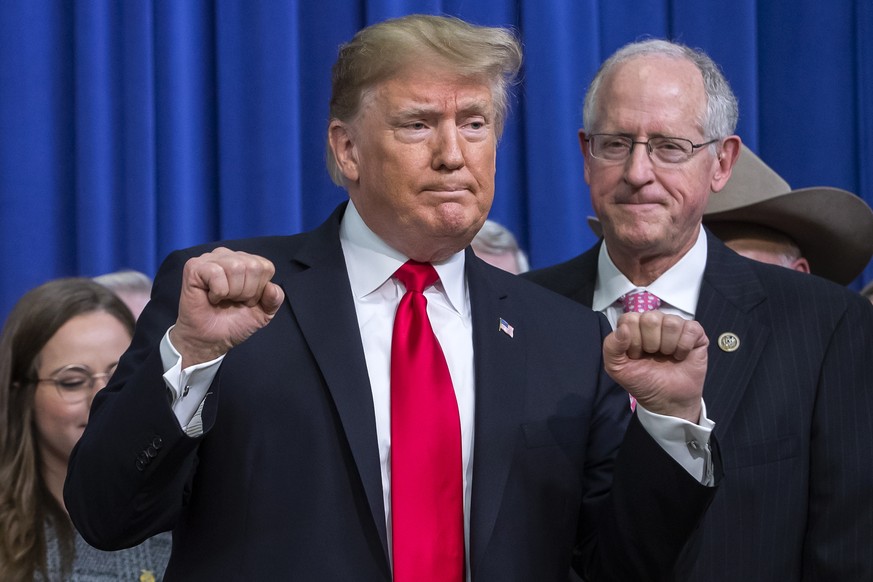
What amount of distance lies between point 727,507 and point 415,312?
0.63 metres

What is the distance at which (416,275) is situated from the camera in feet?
5.92

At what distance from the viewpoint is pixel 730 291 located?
7.23 feet

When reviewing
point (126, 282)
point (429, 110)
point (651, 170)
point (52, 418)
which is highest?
point (429, 110)

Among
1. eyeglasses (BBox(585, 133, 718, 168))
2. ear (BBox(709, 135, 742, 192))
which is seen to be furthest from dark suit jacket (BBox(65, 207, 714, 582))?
ear (BBox(709, 135, 742, 192))

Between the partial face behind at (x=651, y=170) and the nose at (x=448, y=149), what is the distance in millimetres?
524

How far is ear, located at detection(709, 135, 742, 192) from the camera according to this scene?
230 cm

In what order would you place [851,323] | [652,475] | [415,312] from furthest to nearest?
1. [851,323]
2. [415,312]
3. [652,475]

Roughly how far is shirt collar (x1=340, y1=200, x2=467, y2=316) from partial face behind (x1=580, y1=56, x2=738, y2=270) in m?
0.45

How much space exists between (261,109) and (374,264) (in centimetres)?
154

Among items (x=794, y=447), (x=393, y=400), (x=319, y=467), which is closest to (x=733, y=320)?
(x=794, y=447)

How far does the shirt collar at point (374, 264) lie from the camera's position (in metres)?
1.80

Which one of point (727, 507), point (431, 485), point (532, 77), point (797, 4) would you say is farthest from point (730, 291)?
point (797, 4)

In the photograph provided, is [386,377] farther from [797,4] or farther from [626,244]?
[797,4]

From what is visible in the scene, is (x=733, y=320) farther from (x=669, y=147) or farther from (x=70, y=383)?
(x=70, y=383)
